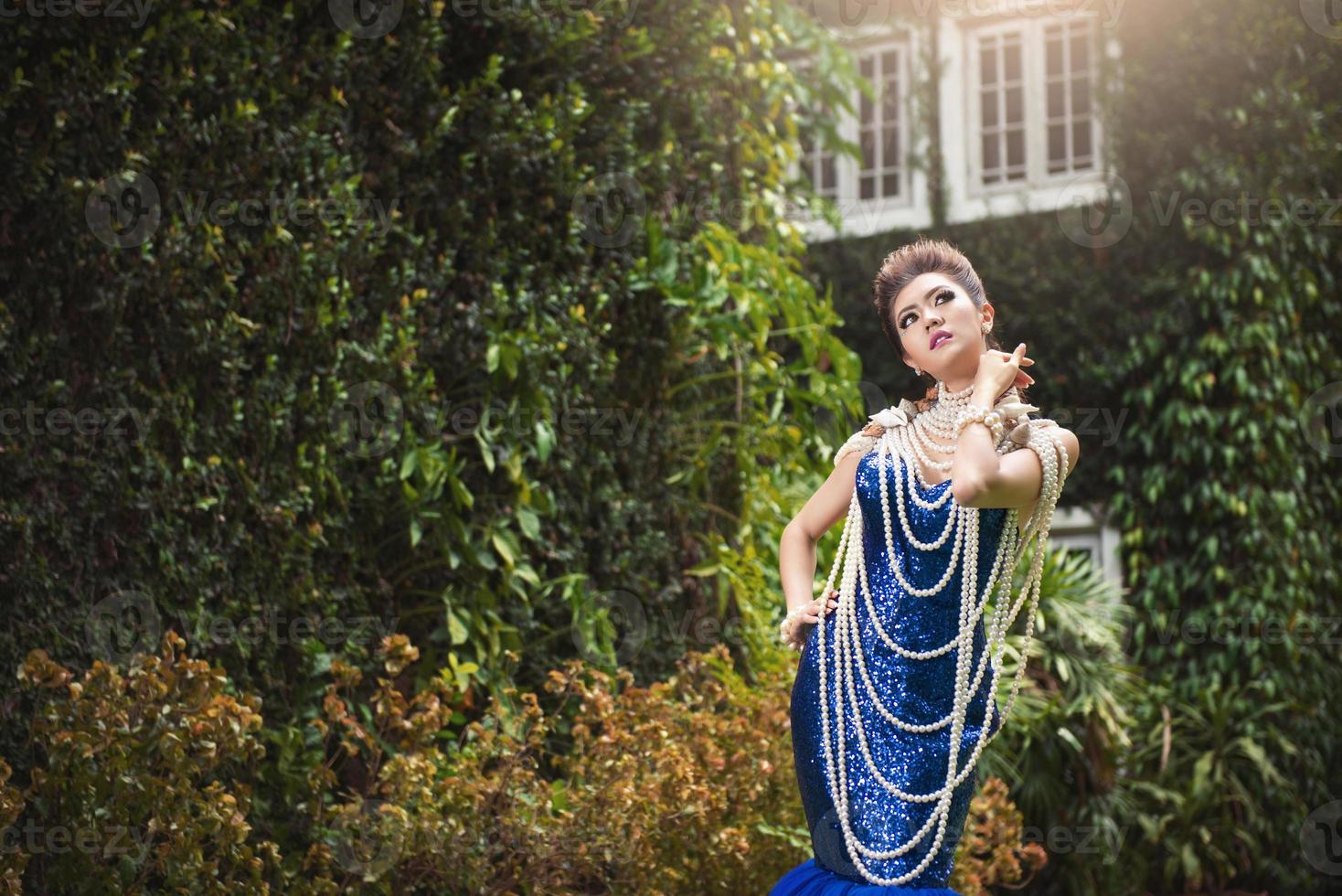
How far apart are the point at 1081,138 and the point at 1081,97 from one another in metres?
0.30

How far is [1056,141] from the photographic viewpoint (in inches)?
377

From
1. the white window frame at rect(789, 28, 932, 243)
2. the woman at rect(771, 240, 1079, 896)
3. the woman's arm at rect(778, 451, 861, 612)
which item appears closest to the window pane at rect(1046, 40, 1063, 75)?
the white window frame at rect(789, 28, 932, 243)

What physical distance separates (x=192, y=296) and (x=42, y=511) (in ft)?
2.27

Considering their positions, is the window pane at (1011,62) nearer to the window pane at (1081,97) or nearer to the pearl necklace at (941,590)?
the window pane at (1081,97)

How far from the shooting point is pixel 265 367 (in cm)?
387

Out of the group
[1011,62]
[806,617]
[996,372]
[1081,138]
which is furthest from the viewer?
[1011,62]

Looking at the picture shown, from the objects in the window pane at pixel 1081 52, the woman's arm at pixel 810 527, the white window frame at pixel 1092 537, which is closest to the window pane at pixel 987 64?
the window pane at pixel 1081 52

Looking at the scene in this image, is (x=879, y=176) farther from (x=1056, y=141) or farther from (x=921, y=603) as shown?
(x=921, y=603)

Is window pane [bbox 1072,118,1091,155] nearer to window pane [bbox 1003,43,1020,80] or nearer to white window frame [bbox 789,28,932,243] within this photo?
window pane [bbox 1003,43,1020,80]

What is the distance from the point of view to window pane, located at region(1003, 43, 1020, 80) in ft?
32.1

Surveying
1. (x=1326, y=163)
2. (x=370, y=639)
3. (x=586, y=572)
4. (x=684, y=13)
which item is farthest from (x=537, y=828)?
(x=1326, y=163)

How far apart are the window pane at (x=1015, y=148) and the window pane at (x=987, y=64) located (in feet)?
1.38

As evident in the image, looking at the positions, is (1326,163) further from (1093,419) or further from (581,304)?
(581,304)

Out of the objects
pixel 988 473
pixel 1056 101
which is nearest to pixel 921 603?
pixel 988 473
